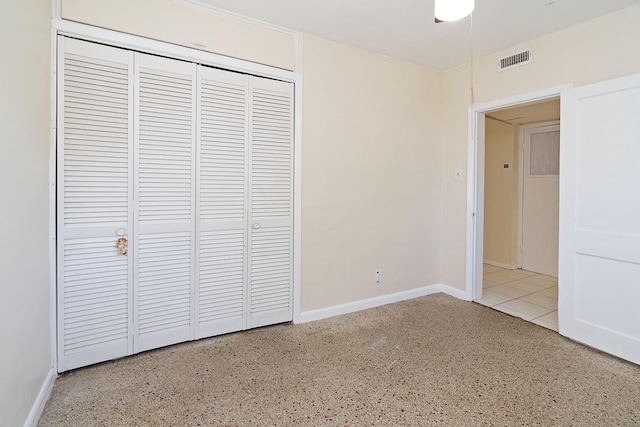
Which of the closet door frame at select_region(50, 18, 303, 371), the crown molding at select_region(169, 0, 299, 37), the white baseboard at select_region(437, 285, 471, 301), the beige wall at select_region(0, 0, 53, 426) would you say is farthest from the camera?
the white baseboard at select_region(437, 285, 471, 301)

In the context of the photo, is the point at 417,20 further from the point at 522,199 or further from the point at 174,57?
the point at 522,199

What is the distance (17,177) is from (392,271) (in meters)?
3.03

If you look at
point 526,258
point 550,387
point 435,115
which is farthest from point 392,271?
point 526,258

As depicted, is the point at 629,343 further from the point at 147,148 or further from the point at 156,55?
the point at 156,55

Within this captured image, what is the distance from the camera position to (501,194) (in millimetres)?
4910

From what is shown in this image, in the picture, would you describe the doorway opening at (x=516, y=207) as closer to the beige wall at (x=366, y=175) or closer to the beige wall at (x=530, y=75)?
the beige wall at (x=530, y=75)

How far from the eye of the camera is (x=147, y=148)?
221 cm

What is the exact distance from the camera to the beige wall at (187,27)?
2.00 m

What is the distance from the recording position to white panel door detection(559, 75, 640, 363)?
2.19 meters

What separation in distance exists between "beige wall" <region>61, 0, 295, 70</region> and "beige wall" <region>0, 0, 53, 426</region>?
0.88ft

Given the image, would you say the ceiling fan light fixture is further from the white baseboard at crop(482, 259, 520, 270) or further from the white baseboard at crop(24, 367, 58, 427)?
the white baseboard at crop(482, 259, 520, 270)

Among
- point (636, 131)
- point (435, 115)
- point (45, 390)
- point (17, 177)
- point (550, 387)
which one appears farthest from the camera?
point (435, 115)

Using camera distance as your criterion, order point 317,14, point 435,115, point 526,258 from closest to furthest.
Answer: point 317,14
point 435,115
point 526,258

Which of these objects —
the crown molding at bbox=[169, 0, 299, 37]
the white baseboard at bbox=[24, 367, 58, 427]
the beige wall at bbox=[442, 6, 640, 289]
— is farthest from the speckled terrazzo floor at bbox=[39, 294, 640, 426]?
the crown molding at bbox=[169, 0, 299, 37]
